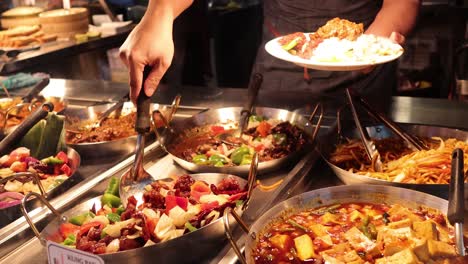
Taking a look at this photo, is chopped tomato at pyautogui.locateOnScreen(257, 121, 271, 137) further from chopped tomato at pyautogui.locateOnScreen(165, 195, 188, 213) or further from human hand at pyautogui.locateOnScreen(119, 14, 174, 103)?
chopped tomato at pyautogui.locateOnScreen(165, 195, 188, 213)

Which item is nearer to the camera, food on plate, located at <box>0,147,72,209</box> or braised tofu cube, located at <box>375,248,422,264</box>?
braised tofu cube, located at <box>375,248,422,264</box>

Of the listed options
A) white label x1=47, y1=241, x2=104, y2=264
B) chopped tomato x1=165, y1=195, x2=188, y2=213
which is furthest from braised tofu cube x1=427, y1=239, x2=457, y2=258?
white label x1=47, y1=241, x2=104, y2=264

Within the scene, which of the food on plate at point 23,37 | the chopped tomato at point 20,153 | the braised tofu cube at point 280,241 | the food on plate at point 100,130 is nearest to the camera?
the braised tofu cube at point 280,241

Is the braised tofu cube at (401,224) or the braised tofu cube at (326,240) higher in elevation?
the braised tofu cube at (401,224)

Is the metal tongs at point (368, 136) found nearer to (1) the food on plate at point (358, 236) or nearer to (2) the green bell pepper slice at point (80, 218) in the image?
(1) the food on plate at point (358, 236)

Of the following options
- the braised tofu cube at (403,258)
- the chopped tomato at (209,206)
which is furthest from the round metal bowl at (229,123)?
the braised tofu cube at (403,258)

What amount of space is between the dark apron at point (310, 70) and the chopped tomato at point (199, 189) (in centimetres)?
147

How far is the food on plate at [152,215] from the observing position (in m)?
1.59

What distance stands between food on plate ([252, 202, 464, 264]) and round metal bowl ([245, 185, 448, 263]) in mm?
17

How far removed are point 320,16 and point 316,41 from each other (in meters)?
0.79

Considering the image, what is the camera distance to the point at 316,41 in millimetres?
2418

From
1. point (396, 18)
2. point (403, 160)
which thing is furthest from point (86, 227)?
point (396, 18)

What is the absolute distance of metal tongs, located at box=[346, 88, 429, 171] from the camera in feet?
7.07

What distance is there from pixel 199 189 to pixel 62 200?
0.57 metres
